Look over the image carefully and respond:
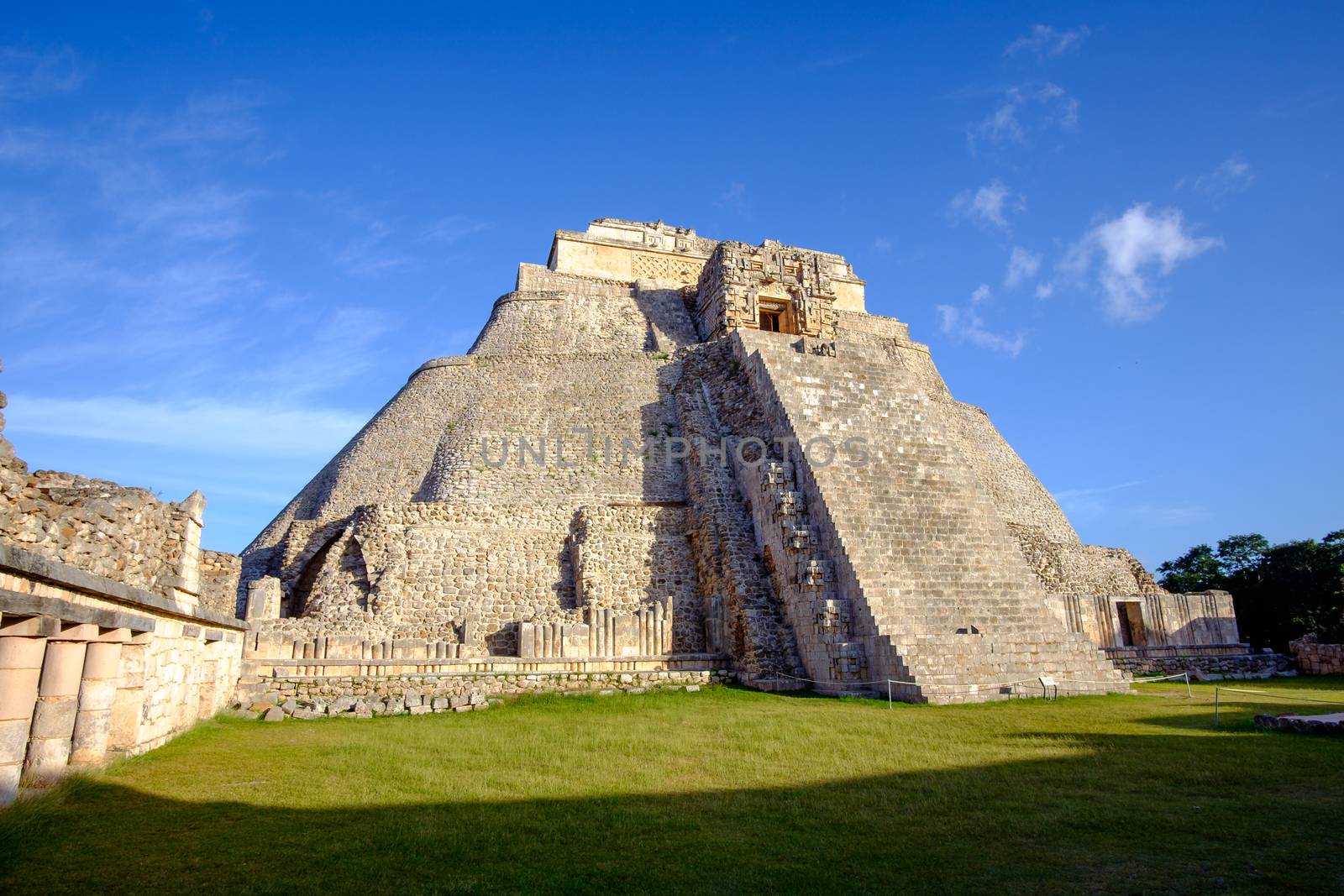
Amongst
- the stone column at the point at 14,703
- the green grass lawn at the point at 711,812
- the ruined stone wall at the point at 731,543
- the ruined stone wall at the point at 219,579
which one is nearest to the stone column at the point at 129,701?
the green grass lawn at the point at 711,812

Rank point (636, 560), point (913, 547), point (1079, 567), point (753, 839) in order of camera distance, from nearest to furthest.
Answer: point (753, 839)
point (913, 547)
point (636, 560)
point (1079, 567)

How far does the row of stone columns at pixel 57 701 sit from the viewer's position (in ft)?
17.8

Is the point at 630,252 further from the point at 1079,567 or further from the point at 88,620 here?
the point at 88,620

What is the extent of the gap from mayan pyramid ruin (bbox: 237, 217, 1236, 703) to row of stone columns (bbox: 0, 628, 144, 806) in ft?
19.4

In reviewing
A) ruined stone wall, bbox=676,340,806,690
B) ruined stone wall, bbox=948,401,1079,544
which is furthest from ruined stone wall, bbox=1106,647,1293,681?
ruined stone wall, bbox=676,340,806,690

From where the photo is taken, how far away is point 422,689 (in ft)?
41.5

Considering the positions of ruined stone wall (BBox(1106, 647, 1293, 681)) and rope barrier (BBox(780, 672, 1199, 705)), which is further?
ruined stone wall (BBox(1106, 647, 1293, 681))

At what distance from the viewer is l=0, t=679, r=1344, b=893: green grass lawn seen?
4551mm

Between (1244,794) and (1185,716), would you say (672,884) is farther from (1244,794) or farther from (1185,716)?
(1185,716)

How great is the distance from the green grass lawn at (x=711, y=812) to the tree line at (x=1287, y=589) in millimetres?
16940

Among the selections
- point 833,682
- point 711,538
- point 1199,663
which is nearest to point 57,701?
point 833,682

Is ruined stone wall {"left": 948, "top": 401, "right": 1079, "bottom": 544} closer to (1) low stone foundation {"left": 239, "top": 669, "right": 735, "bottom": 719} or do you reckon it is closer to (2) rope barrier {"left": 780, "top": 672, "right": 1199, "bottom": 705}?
(2) rope barrier {"left": 780, "top": 672, "right": 1199, "bottom": 705}

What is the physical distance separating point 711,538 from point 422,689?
6.47m

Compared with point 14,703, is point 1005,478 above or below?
above
